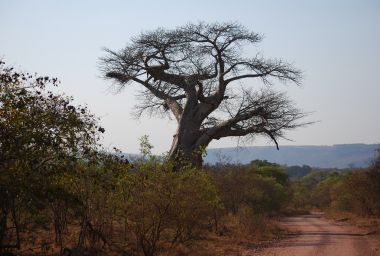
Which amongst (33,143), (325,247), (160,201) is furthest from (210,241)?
(33,143)

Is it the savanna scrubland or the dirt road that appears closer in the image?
the savanna scrubland

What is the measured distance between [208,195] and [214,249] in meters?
2.54

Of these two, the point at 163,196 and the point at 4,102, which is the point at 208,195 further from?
the point at 4,102

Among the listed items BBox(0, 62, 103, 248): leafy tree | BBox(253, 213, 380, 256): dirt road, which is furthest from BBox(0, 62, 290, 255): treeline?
BBox(253, 213, 380, 256): dirt road

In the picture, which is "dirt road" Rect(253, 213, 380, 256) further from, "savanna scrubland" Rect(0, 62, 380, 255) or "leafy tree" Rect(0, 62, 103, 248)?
"leafy tree" Rect(0, 62, 103, 248)

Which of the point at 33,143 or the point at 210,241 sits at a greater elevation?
the point at 33,143

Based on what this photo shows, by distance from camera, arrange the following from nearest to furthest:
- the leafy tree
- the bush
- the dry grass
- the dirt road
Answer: the leafy tree → the bush → the dry grass → the dirt road

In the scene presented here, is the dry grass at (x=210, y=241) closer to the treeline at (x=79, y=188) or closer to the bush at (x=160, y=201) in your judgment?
the treeline at (x=79, y=188)

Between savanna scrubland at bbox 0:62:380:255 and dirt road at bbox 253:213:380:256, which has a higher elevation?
savanna scrubland at bbox 0:62:380:255

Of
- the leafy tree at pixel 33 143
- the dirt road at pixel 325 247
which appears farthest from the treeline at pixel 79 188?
the dirt road at pixel 325 247

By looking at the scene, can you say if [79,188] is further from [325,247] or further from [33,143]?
[325,247]

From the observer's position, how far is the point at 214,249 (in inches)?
434

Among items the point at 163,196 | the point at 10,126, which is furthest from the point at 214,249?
the point at 10,126

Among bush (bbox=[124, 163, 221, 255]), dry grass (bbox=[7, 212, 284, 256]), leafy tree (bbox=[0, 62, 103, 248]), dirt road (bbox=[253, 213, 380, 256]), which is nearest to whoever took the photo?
leafy tree (bbox=[0, 62, 103, 248])
